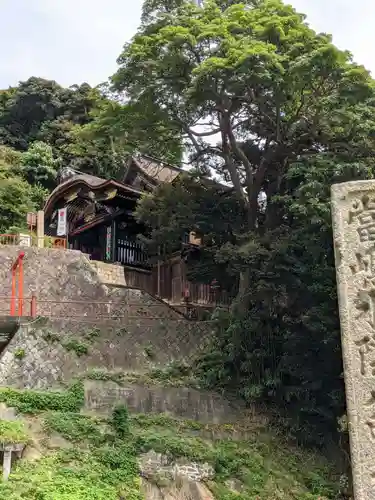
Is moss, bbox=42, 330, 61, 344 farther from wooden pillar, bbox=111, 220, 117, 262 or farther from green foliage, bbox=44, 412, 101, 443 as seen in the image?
wooden pillar, bbox=111, 220, 117, 262

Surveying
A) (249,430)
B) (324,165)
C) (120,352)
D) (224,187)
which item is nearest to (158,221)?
(224,187)

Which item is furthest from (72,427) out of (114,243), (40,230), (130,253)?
(130,253)

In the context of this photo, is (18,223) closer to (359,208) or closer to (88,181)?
(88,181)

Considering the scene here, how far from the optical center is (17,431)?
39.7 feet

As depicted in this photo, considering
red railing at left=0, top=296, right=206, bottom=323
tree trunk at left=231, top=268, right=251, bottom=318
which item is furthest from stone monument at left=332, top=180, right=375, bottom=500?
red railing at left=0, top=296, right=206, bottom=323

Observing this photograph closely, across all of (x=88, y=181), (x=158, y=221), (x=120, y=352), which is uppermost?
(x=88, y=181)

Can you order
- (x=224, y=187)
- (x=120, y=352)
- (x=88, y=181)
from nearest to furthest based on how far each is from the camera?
1. (x=120, y=352)
2. (x=224, y=187)
3. (x=88, y=181)

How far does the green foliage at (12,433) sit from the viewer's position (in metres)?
11.6

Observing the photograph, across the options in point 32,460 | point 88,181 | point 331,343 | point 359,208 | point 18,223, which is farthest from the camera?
point 18,223

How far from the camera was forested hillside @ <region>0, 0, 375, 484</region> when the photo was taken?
14.9 metres

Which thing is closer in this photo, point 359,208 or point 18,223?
point 359,208

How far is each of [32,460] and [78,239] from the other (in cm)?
1550

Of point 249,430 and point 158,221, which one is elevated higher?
point 158,221

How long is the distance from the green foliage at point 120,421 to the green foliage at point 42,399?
104 cm
